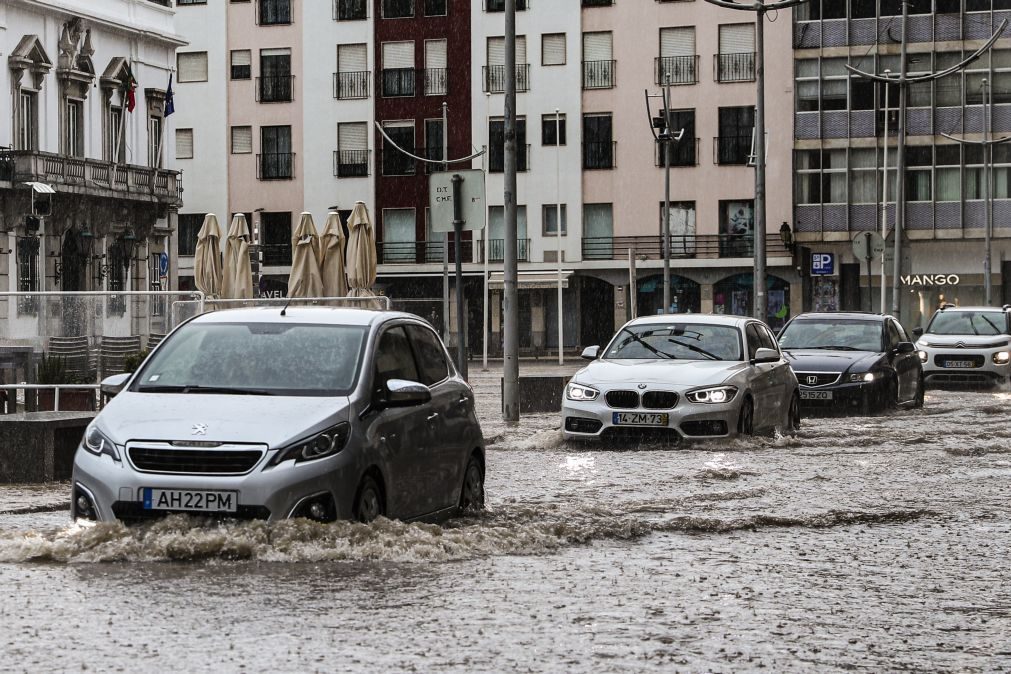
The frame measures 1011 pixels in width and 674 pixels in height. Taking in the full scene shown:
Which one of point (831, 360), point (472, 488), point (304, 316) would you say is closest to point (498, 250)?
point (831, 360)

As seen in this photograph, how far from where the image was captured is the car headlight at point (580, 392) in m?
19.5

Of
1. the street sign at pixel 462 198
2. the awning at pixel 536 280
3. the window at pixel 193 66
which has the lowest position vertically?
the awning at pixel 536 280

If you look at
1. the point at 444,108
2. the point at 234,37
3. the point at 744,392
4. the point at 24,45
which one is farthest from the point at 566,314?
the point at 744,392

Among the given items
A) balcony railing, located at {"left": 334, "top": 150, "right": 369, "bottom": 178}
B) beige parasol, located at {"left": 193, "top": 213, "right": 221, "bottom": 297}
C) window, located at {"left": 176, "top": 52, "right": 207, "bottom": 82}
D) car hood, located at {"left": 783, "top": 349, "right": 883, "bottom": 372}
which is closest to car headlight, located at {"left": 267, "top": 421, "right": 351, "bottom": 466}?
car hood, located at {"left": 783, "top": 349, "right": 883, "bottom": 372}

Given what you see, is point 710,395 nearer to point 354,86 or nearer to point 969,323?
point 969,323

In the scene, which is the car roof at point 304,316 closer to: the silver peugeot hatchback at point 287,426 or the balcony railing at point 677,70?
the silver peugeot hatchback at point 287,426

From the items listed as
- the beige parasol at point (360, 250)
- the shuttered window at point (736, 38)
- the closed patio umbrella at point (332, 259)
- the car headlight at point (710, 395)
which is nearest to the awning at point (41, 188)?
the beige parasol at point (360, 250)

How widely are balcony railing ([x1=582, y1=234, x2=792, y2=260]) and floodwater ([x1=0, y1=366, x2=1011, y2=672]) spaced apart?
174ft

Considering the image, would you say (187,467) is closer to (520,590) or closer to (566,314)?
(520,590)

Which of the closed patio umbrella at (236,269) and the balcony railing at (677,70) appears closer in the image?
A: the closed patio umbrella at (236,269)

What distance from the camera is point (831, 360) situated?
85.9ft

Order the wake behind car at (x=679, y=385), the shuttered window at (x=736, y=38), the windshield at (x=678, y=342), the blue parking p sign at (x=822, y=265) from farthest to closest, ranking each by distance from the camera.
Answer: the shuttered window at (x=736, y=38)
the blue parking p sign at (x=822, y=265)
the windshield at (x=678, y=342)
the wake behind car at (x=679, y=385)

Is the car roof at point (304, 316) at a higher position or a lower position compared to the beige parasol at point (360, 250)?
lower

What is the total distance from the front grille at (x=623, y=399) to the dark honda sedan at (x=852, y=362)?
636cm
